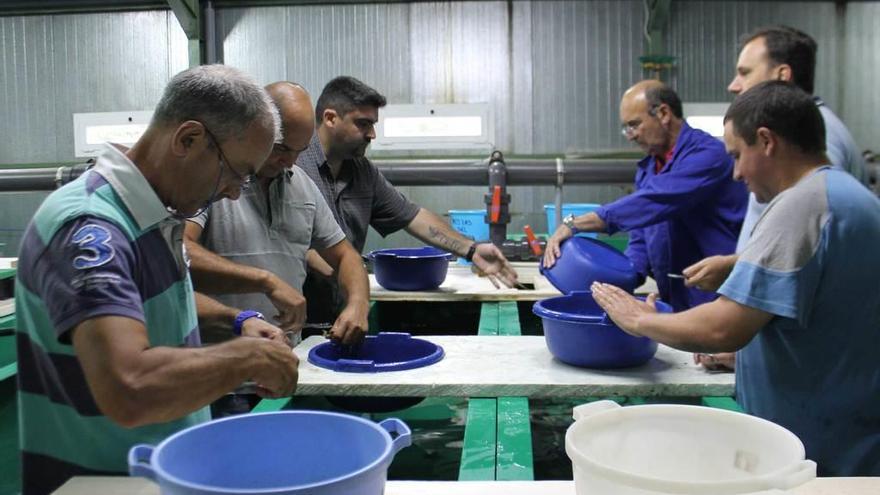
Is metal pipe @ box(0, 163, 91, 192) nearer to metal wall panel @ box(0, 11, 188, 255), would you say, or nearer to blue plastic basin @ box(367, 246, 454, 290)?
metal wall panel @ box(0, 11, 188, 255)

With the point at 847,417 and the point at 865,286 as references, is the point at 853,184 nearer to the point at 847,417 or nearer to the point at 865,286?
the point at 865,286

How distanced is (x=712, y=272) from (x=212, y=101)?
1372 millimetres

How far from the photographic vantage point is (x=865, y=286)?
154 centimetres

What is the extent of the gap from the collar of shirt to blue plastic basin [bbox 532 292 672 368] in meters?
1.10

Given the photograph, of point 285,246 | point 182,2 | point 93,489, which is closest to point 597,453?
point 93,489

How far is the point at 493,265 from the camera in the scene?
3.47 metres

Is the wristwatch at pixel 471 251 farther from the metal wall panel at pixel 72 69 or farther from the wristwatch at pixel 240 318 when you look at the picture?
the metal wall panel at pixel 72 69

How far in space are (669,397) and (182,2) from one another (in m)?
5.26

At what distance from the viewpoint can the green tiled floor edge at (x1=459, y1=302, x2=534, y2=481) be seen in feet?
4.89

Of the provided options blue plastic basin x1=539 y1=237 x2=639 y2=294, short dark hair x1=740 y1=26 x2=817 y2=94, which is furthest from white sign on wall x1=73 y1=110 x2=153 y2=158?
short dark hair x1=740 y1=26 x2=817 y2=94

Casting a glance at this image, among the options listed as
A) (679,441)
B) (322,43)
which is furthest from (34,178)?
(679,441)

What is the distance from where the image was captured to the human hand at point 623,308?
1.84 metres

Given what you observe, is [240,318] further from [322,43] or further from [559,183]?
[322,43]

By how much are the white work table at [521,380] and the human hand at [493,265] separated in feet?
4.42
